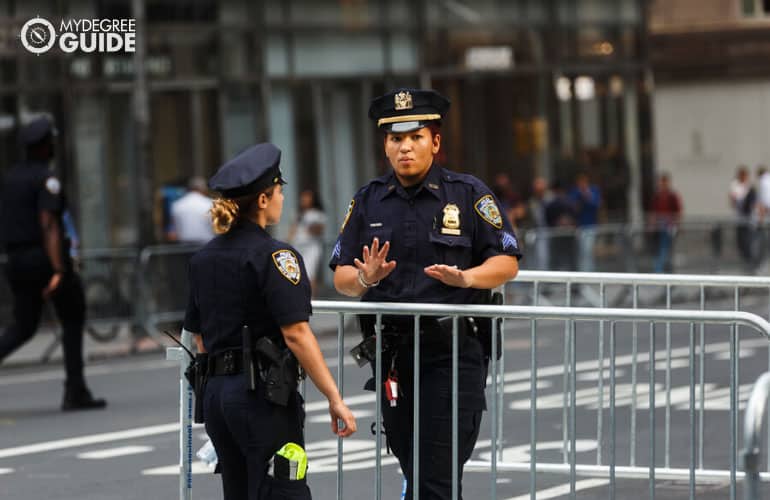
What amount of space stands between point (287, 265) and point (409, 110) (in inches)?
36.6

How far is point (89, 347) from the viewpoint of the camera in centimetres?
1759

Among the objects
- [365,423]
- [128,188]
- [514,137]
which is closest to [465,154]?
[514,137]

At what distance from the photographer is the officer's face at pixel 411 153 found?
20.8 ft

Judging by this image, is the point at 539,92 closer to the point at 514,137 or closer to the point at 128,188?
the point at 514,137

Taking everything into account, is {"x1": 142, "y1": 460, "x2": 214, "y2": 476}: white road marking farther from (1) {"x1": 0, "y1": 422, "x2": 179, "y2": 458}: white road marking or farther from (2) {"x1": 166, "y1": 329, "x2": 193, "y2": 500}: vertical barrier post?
(2) {"x1": 166, "y1": 329, "x2": 193, "y2": 500}: vertical barrier post

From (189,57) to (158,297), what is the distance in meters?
6.12

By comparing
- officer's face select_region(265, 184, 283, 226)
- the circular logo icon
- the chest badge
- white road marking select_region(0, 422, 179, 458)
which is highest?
the circular logo icon

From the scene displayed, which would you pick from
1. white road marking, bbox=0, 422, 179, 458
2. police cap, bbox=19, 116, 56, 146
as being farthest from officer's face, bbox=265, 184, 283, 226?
police cap, bbox=19, 116, 56, 146

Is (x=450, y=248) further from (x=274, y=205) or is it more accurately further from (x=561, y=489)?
(x=561, y=489)

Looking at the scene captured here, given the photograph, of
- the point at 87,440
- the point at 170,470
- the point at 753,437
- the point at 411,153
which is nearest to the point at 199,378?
the point at 411,153

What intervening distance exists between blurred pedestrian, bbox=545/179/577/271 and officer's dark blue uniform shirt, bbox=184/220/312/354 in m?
15.2

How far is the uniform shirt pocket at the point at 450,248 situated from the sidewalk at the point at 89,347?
8854 millimetres

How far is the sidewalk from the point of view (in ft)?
53.6

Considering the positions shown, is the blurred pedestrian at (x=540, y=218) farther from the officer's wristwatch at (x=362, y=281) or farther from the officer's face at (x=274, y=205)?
the officer's face at (x=274, y=205)
